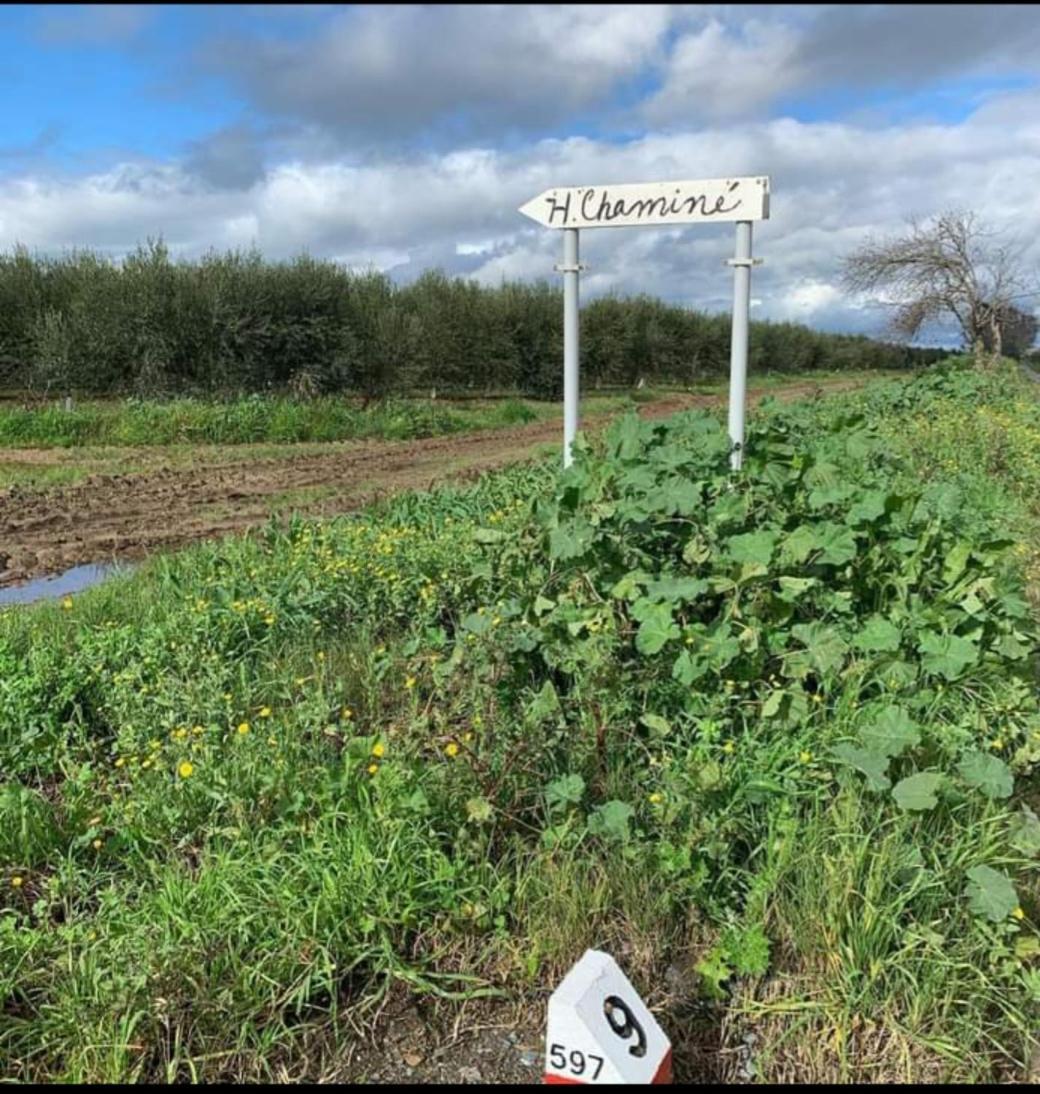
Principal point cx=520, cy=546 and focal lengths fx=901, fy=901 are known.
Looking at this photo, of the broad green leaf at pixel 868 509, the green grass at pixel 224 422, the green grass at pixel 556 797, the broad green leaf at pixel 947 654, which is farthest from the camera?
the green grass at pixel 224 422

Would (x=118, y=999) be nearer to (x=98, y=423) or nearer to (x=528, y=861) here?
(x=528, y=861)

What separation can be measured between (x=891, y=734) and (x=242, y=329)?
17.9m

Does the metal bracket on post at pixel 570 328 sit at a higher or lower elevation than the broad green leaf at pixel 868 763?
higher

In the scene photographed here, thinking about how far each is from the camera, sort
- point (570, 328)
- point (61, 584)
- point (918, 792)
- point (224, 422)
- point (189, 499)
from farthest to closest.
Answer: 1. point (224, 422)
2. point (189, 499)
3. point (61, 584)
4. point (570, 328)
5. point (918, 792)

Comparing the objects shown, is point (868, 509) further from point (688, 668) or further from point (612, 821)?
point (612, 821)

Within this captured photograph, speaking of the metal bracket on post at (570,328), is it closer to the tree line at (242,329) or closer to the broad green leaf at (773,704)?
the broad green leaf at (773,704)

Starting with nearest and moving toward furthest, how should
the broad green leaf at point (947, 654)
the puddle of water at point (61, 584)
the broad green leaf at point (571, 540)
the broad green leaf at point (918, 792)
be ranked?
the broad green leaf at point (918, 792)
the broad green leaf at point (947, 654)
the broad green leaf at point (571, 540)
the puddle of water at point (61, 584)

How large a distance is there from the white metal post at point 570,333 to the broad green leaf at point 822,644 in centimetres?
164

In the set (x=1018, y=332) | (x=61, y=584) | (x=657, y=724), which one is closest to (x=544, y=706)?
(x=657, y=724)

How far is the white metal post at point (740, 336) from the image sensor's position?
158 inches

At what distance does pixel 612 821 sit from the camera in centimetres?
229

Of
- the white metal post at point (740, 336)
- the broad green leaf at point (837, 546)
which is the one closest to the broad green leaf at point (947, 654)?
the broad green leaf at point (837, 546)

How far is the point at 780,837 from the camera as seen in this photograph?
2.32m

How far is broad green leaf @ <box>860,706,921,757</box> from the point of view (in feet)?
7.77
